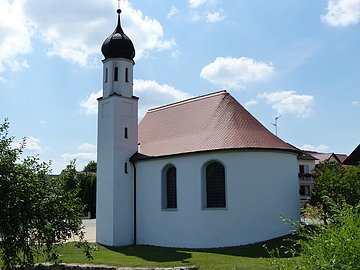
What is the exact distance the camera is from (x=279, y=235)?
20.2 metres

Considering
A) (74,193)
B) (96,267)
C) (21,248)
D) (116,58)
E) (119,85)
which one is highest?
(116,58)

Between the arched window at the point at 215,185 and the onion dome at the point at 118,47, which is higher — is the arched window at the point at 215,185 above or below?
below

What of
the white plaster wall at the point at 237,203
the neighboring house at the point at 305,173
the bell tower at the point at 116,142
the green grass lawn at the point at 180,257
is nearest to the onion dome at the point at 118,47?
the bell tower at the point at 116,142

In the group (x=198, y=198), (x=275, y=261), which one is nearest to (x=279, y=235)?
(x=198, y=198)

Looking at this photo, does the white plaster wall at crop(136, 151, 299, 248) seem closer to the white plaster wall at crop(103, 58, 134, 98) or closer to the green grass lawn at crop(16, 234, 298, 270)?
the green grass lawn at crop(16, 234, 298, 270)

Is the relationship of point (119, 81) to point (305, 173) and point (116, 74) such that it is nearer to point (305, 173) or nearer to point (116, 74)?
point (116, 74)

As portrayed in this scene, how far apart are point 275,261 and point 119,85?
19.8 meters

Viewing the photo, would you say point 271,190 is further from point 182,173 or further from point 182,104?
point 182,104

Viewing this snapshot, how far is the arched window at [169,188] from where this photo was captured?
2229 centimetres

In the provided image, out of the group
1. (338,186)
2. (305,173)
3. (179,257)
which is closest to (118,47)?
(179,257)

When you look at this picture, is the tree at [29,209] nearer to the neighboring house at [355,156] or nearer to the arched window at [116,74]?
the arched window at [116,74]

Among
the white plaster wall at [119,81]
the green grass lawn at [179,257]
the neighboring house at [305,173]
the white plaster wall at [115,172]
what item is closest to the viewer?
the green grass lawn at [179,257]

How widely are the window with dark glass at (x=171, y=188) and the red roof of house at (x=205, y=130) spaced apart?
3.69 ft

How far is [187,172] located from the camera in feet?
69.6
